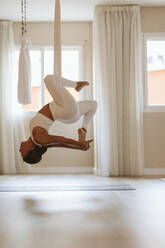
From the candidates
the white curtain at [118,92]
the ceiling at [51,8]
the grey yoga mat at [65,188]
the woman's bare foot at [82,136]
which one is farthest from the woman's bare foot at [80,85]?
the ceiling at [51,8]

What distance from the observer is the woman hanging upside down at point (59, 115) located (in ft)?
9.89

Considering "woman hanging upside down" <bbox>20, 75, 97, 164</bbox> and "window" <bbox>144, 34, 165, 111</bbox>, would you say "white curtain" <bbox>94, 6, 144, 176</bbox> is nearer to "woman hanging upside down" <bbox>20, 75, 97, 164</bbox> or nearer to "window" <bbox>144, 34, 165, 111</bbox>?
"window" <bbox>144, 34, 165, 111</bbox>

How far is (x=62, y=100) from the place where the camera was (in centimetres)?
302

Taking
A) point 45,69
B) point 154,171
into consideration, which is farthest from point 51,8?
point 154,171

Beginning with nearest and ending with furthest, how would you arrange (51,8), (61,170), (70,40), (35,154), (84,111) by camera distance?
(84,111)
(35,154)
(51,8)
(61,170)
(70,40)

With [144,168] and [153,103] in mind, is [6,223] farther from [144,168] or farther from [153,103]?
[153,103]

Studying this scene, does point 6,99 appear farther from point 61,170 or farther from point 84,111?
point 84,111

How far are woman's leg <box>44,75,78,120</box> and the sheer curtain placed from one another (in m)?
3.17

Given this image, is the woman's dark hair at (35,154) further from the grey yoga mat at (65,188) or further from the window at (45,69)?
the window at (45,69)

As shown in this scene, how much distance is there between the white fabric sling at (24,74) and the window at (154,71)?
2.40 metres

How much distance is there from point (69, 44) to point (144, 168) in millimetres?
2683

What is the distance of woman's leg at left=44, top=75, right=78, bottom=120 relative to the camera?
2.99 m

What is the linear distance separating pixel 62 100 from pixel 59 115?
147 millimetres

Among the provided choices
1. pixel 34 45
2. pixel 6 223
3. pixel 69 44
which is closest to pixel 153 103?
pixel 69 44
